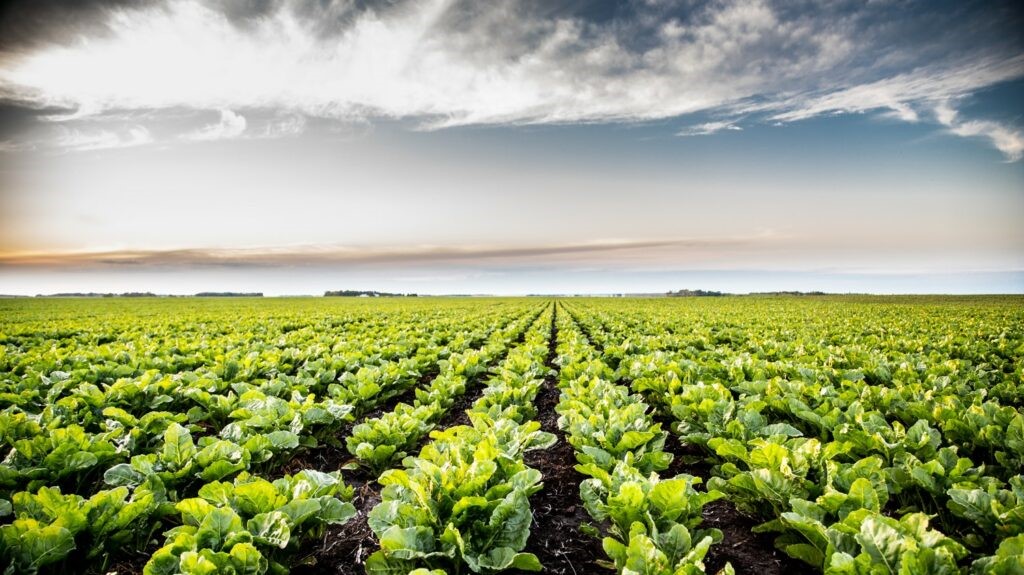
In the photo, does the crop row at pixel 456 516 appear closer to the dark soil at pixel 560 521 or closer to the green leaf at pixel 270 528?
the green leaf at pixel 270 528

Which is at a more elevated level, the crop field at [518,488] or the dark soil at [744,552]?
the crop field at [518,488]

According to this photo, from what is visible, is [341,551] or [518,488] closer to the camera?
[518,488]

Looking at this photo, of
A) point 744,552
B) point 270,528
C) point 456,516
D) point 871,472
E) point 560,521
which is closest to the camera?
point 270,528

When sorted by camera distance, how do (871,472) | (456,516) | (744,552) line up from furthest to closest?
(744,552), (871,472), (456,516)

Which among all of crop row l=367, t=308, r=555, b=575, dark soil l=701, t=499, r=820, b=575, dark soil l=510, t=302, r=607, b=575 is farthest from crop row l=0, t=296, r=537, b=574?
dark soil l=701, t=499, r=820, b=575

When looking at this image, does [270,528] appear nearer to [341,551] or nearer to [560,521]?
[341,551]

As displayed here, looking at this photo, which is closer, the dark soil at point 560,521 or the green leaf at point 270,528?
the green leaf at point 270,528

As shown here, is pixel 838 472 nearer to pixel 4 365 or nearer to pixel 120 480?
pixel 120 480

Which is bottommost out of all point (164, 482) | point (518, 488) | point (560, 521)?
point (560, 521)

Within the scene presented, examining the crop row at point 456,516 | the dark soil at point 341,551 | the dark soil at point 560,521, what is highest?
the crop row at point 456,516

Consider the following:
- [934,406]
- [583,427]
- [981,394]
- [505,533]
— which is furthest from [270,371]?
[981,394]

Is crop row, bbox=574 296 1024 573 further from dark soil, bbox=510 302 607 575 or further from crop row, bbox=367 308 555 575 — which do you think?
crop row, bbox=367 308 555 575

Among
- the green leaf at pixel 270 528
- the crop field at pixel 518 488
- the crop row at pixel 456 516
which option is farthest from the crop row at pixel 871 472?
the green leaf at pixel 270 528

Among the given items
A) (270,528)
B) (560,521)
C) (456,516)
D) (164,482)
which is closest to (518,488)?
(456,516)
